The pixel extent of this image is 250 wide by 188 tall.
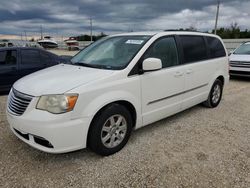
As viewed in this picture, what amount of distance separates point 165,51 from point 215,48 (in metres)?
1.92

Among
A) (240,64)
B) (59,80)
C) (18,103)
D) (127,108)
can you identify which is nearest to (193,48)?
(127,108)

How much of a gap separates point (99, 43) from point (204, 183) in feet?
9.39

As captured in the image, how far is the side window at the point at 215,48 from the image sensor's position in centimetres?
503

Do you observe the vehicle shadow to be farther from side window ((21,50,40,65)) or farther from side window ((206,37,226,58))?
side window ((21,50,40,65))

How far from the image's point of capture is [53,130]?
8.62ft

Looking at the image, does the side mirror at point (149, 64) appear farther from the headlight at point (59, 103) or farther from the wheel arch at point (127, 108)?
the headlight at point (59, 103)

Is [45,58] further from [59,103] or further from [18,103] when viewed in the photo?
[59,103]

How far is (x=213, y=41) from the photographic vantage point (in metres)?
5.18

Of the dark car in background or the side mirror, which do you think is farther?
the dark car in background

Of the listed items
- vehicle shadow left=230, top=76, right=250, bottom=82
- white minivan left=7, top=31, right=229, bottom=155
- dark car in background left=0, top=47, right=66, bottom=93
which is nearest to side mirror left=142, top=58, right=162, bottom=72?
white minivan left=7, top=31, right=229, bottom=155

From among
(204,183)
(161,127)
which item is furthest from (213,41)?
(204,183)

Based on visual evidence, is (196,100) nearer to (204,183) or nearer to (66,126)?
(204,183)

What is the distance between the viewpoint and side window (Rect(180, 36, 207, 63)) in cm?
426

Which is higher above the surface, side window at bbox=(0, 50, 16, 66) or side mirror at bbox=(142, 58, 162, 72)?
side window at bbox=(0, 50, 16, 66)
